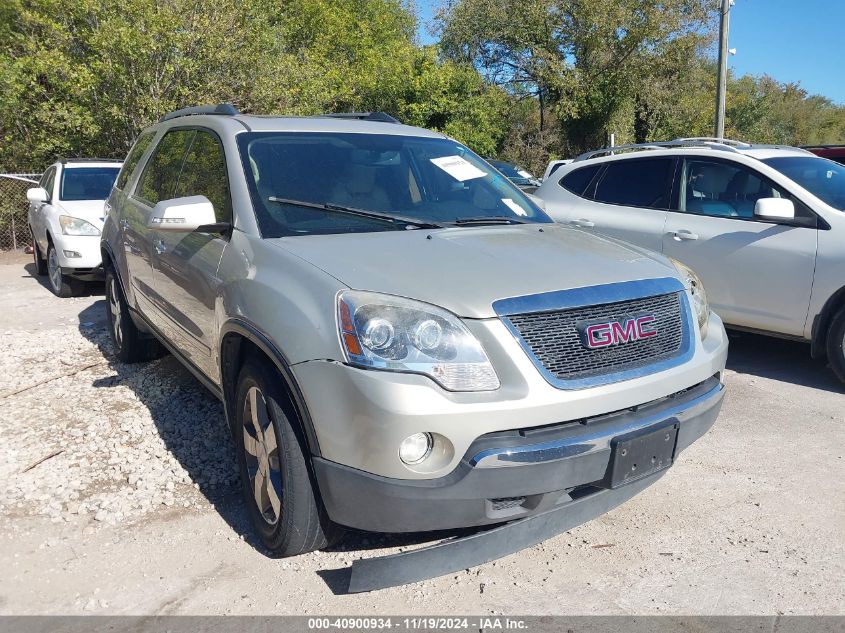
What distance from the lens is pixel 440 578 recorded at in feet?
9.57

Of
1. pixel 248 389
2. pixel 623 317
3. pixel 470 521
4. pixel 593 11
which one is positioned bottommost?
pixel 470 521

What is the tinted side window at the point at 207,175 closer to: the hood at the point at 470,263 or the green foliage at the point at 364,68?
the hood at the point at 470,263

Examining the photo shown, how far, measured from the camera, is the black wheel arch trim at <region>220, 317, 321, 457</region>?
2596 millimetres

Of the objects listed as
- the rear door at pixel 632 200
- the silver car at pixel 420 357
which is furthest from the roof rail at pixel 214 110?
the rear door at pixel 632 200

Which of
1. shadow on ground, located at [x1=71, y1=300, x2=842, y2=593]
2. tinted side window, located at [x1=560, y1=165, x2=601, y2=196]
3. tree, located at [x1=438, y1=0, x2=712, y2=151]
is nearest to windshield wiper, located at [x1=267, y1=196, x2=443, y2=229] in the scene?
shadow on ground, located at [x1=71, y1=300, x2=842, y2=593]

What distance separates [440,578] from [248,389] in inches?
42.8

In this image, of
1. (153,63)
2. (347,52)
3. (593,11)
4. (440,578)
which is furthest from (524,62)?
(440,578)

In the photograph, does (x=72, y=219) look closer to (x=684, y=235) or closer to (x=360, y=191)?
(x=360, y=191)

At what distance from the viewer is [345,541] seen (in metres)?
3.19

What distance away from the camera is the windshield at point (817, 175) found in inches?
212

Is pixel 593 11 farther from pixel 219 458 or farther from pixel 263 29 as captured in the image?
pixel 219 458

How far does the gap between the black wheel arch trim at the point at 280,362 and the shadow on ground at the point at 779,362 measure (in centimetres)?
409

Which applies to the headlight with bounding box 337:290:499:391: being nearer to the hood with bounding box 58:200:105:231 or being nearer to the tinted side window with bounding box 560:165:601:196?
the tinted side window with bounding box 560:165:601:196

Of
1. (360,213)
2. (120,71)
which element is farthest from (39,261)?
(360,213)
